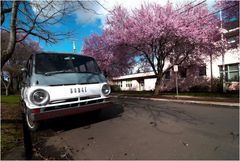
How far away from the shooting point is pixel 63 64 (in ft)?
17.1

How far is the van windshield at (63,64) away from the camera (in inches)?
A: 192

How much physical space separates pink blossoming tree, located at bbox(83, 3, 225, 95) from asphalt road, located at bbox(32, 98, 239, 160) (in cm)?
1093

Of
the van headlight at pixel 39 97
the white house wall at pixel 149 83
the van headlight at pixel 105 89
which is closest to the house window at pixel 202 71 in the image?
the white house wall at pixel 149 83

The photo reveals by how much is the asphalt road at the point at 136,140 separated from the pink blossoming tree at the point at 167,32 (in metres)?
10.9

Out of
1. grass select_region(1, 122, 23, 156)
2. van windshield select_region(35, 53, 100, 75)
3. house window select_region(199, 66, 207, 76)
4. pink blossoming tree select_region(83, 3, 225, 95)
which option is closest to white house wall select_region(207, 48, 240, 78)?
house window select_region(199, 66, 207, 76)

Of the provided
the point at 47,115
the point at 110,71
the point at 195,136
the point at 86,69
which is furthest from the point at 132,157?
the point at 110,71

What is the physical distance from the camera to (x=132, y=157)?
3164 millimetres

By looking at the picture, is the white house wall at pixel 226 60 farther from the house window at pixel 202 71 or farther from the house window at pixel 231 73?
the house window at pixel 202 71

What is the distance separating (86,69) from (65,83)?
3.70 feet

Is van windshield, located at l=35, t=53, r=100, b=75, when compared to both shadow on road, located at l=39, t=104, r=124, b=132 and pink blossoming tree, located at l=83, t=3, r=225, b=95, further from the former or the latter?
pink blossoming tree, located at l=83, t=3, r=225, b=95

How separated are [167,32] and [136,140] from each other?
12.9 m

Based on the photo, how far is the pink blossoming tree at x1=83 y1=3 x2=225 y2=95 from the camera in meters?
15.0

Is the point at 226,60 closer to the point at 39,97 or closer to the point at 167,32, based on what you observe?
the point at 167,32

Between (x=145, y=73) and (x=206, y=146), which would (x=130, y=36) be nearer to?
(x=206, y=146)
